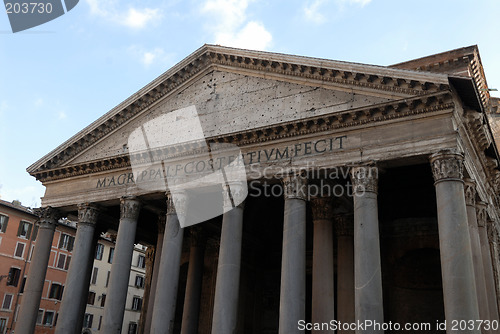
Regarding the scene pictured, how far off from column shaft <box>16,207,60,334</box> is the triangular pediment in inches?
59.0

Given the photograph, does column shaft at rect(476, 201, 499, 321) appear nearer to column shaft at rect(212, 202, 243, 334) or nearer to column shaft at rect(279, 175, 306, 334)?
column shaft at rect(279, 175, 306, 334)

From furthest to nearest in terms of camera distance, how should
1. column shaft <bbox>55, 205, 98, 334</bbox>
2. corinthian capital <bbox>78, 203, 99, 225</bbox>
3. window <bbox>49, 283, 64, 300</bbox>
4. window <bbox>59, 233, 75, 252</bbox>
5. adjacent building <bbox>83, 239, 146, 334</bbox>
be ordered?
1. adjacent building <bbox>83, 239, 146, 334</bbox>
2. window <bbox>59, 233, 75, 252</bbox>
3. window <bbox>49, 283, 64, 300</bbox>
4. corinthian capital <bbox>78, 203, 99, 225</bbox>
5. column shaft <bbox>55, 205, 98, 334</bbox>

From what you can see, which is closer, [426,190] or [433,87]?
[433,87]

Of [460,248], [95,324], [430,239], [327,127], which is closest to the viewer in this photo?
[460,248]

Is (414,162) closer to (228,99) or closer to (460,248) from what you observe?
(460,248)

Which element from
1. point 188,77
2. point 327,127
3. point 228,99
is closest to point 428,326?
point 327,127

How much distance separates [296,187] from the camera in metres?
11.0

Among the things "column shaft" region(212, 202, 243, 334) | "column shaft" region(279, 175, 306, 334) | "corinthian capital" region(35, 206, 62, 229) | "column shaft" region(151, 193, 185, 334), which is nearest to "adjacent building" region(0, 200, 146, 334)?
"corinthian capital" region(35, 206, 62, 229)

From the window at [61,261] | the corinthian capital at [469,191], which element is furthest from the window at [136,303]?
the corinthian capital at [469,191]

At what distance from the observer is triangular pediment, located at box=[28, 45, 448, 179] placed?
10.7m

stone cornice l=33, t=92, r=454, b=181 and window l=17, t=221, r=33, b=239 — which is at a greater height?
window l=17, t=221, r=33, b=239

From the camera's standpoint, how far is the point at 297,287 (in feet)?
33.5

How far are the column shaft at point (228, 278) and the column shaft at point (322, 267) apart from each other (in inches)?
75.8

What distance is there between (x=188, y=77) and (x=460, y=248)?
9.15 meters
